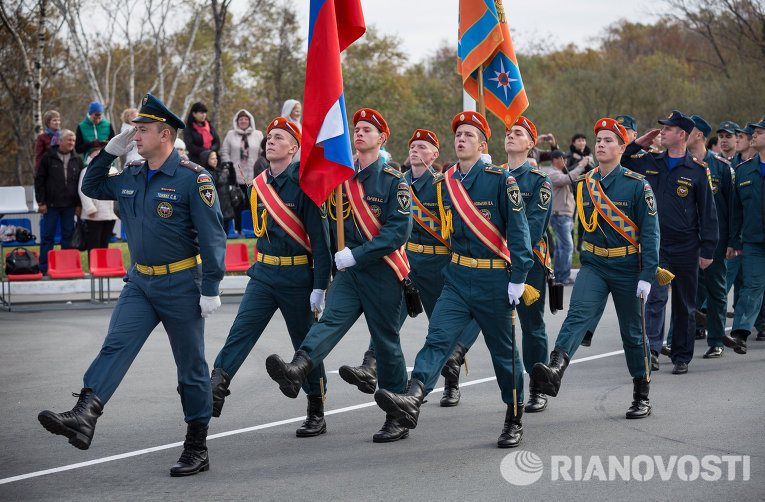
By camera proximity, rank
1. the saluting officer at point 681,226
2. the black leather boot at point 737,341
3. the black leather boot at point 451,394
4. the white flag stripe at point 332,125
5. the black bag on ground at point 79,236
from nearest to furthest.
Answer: the white flag stripe at point 332,125
the black leather boot at point 451,394
the saluting officer at point 681,226
the black leather boot at point 737,341
the black bag on ground at point 79,236

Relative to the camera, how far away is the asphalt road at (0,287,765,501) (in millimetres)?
5996

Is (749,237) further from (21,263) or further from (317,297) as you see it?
(21,263)

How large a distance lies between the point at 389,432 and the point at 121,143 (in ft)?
8.80

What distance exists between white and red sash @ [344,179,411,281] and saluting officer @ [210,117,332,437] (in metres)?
0.25

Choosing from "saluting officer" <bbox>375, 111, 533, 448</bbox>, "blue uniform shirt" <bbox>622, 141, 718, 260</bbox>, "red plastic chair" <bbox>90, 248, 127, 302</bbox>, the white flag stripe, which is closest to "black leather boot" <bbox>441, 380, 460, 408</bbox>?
"saluting officer" <bbox>375, 111, 533, 448</bbox>

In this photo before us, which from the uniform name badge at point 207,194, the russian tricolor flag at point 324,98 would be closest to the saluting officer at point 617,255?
the russian tricolor flag at point 324,98

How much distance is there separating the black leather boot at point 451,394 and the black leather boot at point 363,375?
683mm

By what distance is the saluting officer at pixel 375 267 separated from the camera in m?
7.11

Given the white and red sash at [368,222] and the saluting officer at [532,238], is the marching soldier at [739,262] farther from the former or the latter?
the white and red sash at [368,222]

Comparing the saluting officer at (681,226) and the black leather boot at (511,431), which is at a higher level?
the saluting officer at (681,226)

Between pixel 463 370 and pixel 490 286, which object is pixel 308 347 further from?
pixel 463 370

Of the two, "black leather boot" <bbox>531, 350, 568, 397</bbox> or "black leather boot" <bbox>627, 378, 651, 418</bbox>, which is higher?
"black leather boot" <bbox>531, 350, 568, 397</bbox>

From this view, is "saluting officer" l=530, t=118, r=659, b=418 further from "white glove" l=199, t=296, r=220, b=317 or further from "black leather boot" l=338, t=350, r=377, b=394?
"white glove" l=199, t=296, r=220, b=317

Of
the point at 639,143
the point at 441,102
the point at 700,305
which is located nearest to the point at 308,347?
the point at 639,143
